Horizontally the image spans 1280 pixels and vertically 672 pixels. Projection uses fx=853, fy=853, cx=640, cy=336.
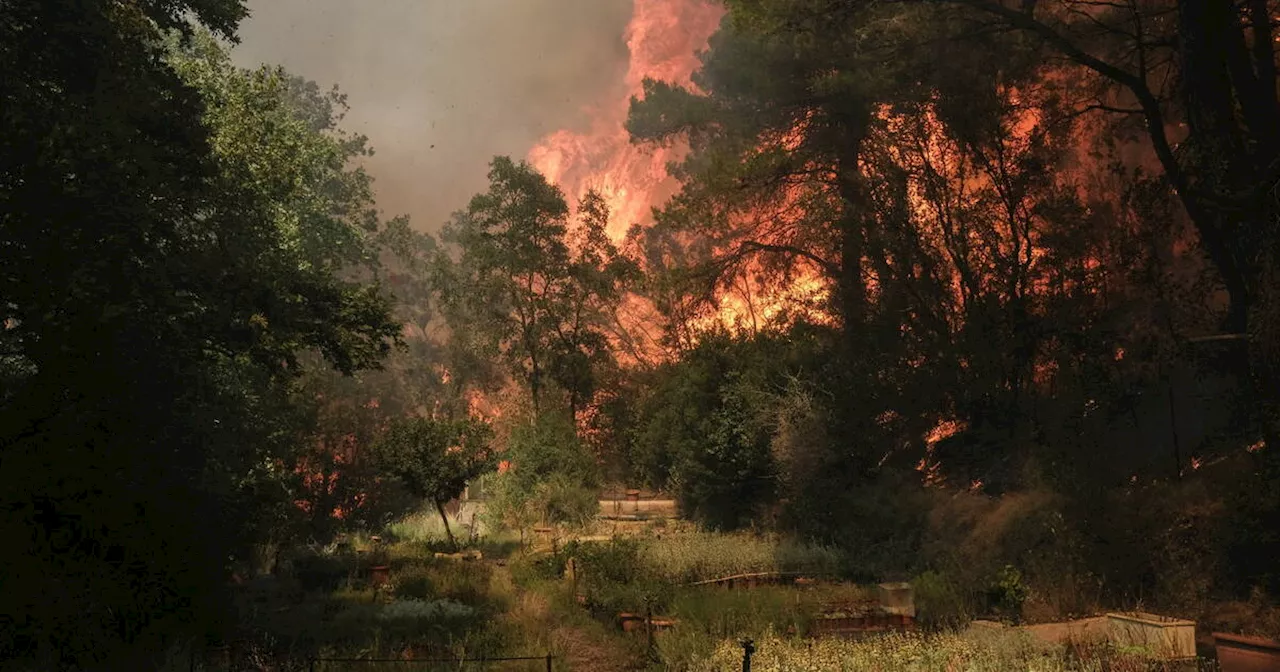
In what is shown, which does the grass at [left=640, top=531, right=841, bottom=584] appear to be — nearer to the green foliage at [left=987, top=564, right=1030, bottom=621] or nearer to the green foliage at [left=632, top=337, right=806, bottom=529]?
the green foliage at [left=632, top=337, right=806, bottom=529]

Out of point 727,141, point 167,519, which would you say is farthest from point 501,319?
point 167,519

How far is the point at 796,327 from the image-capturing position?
30.5m

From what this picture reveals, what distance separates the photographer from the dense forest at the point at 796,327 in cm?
1139

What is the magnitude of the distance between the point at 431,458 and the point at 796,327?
13.4m

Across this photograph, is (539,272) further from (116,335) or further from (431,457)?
(116,335)

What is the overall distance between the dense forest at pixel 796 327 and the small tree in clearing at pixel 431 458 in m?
0.11

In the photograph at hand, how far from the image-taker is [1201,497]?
661 inches

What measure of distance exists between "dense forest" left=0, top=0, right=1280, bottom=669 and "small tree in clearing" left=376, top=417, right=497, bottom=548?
11 centimetres

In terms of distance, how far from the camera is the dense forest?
11.4m

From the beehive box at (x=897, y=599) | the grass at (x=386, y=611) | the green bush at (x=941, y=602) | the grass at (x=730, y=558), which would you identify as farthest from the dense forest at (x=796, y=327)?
the beehive box at (x=897, y=599)

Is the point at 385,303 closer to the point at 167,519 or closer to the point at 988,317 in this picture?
the point at 167,519

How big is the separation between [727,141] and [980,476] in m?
18.8

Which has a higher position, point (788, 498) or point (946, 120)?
point (946, 120)

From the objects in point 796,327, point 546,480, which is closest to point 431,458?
point 546,480
